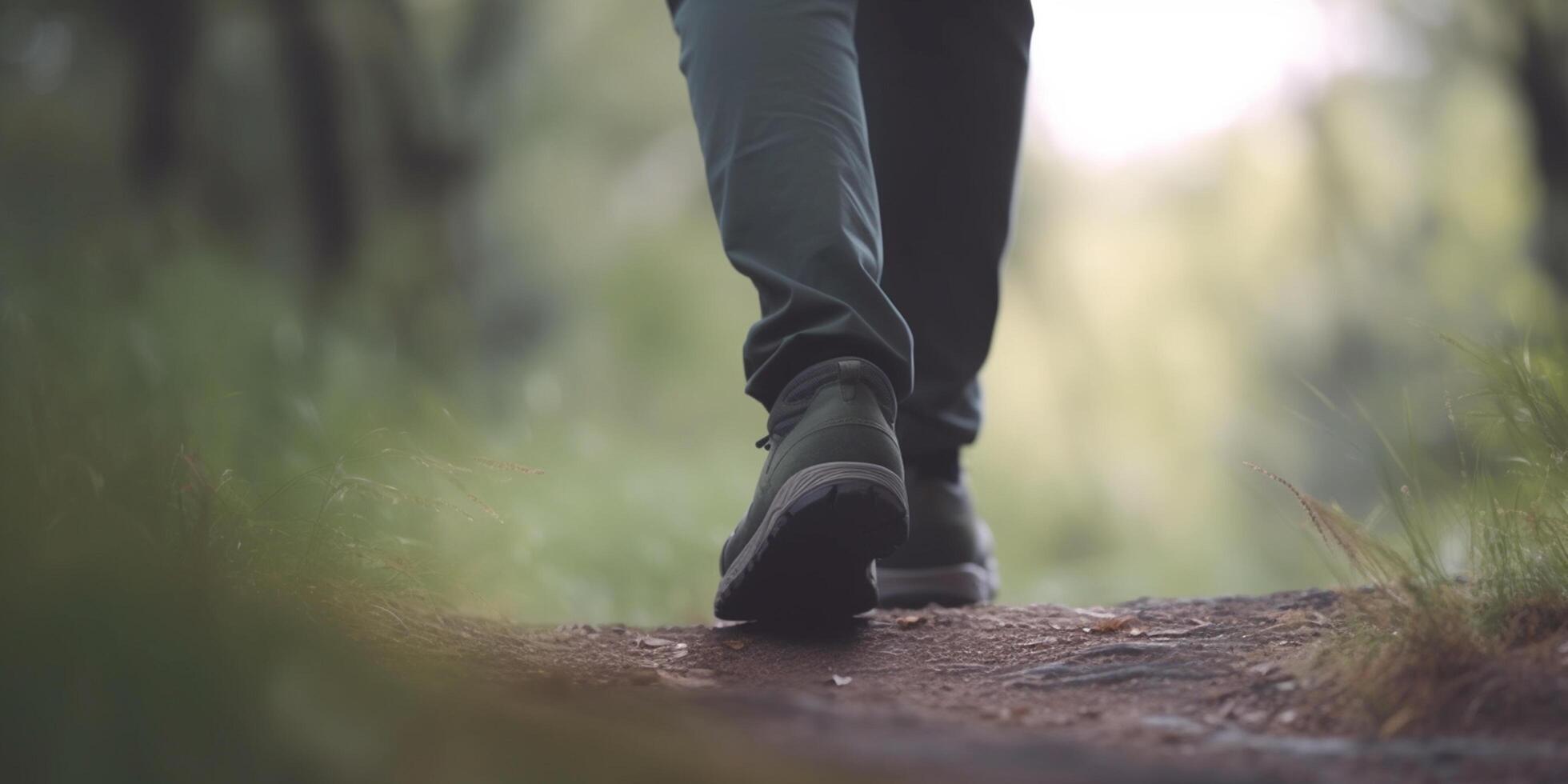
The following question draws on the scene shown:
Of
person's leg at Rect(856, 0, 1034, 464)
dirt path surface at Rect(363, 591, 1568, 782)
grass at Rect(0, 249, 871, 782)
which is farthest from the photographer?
person's leg at Rect(856, 0, 1034, 464)

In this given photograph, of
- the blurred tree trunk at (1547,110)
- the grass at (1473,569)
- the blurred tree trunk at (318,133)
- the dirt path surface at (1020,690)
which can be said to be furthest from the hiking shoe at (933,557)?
the blurred tree trunk at (1547,110)

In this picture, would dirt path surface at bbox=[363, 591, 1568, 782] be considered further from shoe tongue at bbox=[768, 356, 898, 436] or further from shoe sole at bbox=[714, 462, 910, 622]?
shoe tongue at bbox=[768, 356, 898, 436]

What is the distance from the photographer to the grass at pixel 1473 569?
26.9 inches

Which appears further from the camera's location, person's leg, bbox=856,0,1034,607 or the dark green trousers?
person's leg, bbox=856,0,1034,607

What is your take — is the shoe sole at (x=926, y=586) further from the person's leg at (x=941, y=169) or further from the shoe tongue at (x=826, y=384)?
the shoe tongue at (x=826, y=384)

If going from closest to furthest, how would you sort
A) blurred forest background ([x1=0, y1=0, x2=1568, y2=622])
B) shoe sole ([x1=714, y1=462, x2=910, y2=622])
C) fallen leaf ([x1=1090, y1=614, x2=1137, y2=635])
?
1. shoe sole ([x1=714, y1=462, x2=910, y2=622])
2. fallen leaf ([x1=1090, y1=614, x2=1137, y2=635])
3. blurred forest background ([x1=0, y1=0, x2=1568, y2=622])

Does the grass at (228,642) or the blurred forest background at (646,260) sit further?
the blurred forest background at (646,260)

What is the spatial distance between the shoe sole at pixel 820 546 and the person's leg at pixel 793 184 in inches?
5.0

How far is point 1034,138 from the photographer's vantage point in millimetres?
4859

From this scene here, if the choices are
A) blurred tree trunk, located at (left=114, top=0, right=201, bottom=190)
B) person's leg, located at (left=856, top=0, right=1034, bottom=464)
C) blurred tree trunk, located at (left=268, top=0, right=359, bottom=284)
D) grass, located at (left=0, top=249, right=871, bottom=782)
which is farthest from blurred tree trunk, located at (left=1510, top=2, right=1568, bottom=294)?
blurred tree trunk, located at (left=114, top=0, right=201, bottom=190)

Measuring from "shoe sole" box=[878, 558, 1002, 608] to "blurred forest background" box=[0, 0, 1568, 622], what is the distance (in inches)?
38.4

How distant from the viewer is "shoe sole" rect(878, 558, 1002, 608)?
4.74 feet

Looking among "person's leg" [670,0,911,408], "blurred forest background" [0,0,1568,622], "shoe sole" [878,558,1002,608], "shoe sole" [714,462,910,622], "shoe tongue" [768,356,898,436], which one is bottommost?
"shoe sole" [714,462,910,622]

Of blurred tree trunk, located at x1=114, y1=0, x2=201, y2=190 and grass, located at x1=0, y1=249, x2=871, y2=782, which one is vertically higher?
blurred tree trunk, located at x1=114, y1=0, x2=201, y2=190
